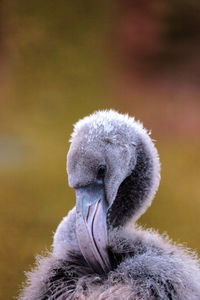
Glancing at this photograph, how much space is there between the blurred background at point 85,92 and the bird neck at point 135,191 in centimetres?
93

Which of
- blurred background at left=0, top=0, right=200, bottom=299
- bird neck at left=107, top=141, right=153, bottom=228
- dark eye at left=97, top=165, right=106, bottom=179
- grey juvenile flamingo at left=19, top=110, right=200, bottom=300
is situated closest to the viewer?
Answer: grey juvenile flamingo at left=19, top=110, right=200, bottom=300

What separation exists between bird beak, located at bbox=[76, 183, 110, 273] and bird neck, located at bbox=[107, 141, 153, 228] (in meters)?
0.11

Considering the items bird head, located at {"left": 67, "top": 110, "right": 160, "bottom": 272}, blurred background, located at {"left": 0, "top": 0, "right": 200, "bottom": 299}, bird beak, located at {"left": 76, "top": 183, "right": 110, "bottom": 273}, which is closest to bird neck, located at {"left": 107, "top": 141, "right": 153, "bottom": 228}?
bird head, located at {"left": 67, "top": 110, "right": 160, "bottom": 272}

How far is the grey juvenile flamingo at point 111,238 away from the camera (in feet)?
2.98

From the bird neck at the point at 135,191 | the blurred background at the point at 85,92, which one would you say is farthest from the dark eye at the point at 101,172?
the blurred background at the point at 85,92

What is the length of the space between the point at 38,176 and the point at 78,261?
1337 mm

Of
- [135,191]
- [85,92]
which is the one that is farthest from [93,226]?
[85,92]

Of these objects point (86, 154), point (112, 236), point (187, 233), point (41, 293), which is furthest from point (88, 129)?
point (187, 233)

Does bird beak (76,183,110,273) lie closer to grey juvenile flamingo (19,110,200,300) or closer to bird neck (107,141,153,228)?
grey juvenile flamingo (19,110,200,300)

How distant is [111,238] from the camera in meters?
1.00

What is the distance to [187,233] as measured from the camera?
210 cm

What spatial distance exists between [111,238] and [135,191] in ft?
0.61

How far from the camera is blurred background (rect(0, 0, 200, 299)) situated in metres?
2.19

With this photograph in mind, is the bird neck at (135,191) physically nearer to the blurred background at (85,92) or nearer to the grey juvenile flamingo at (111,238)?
the grey juvenile flamingo at (111,238)
